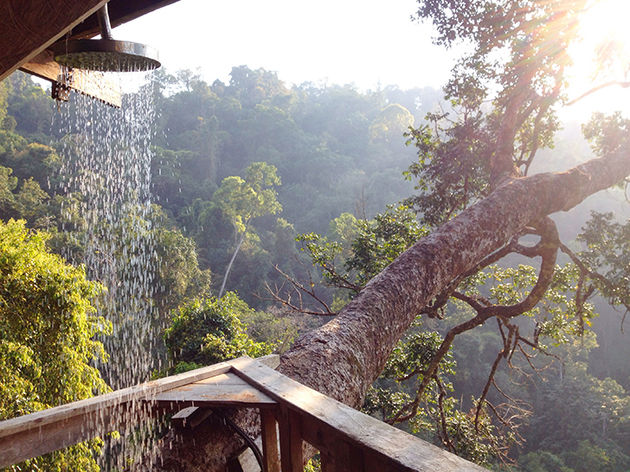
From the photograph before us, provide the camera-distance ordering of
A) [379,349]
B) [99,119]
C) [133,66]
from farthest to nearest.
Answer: [99,119] → [379,349] → [133,66]

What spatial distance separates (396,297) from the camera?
2.59 meters

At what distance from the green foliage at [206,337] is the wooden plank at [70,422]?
23.9ft

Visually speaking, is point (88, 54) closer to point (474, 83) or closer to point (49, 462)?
point (49, 462)

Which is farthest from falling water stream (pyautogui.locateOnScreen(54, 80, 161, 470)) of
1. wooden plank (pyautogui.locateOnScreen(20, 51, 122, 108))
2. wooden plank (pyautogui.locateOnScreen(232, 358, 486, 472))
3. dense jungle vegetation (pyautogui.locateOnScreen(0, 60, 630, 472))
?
wooden plank (pyautogui.locateOnScreen(232, 358, 486, 472))

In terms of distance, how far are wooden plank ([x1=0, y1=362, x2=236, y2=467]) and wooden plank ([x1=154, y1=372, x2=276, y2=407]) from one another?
0.06 meters

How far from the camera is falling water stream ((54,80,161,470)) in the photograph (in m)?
13.4

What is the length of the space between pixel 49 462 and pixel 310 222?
99.4ft

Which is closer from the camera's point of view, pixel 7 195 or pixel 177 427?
pixel 177 427

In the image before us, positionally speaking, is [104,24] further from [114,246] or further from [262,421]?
[114,246]

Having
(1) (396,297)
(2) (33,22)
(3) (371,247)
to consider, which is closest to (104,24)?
(2) (33,22)

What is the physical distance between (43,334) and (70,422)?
4.23 m

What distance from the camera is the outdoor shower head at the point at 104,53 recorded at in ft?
4.73

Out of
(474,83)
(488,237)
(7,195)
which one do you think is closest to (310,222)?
(7,195)

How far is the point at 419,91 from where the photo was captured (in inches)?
2216
